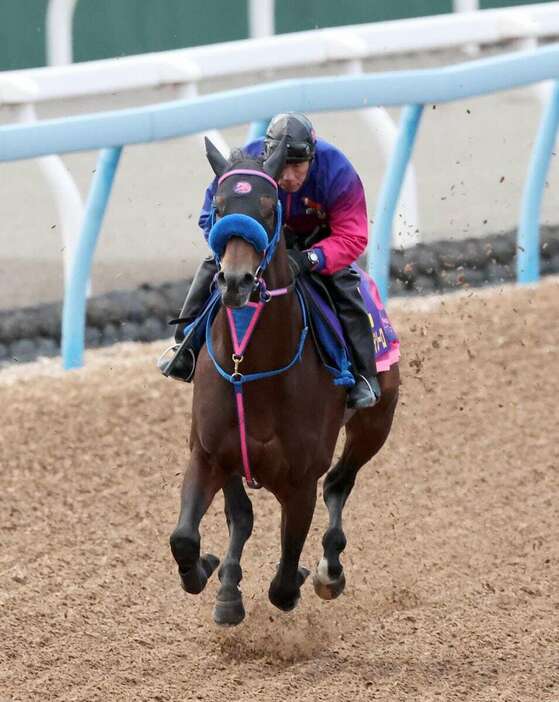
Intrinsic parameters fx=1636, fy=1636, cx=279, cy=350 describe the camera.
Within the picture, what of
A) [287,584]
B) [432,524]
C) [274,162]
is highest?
[274,162]

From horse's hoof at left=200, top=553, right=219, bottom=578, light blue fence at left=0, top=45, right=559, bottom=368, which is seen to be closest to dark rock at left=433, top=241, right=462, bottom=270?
light blue fence at left=0, top=45, right=559, bottom=368

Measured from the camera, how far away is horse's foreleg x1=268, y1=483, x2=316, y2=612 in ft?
16.9

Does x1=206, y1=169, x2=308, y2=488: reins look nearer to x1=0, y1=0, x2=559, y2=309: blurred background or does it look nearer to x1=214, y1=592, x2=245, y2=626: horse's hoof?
x1=214, y1=592, x2=245, y2=626: horse's hoof

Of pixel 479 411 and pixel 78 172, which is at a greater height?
pixel 78 172

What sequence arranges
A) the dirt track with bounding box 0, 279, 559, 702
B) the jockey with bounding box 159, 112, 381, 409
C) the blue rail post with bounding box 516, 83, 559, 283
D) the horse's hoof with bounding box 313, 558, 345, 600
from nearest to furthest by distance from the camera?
the jockey with bounding box 159, 112, 381, 409 < the dirt track with bounding box 0, 279, 559, 702 < the horse's hoof with bounding box 313, 558, 345, 600 < the blue rail post with bounding box 516, 83, 559, 283

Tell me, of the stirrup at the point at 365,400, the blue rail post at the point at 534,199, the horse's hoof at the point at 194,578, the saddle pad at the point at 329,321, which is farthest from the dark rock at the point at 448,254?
the horse's hoof at the point at 194,578

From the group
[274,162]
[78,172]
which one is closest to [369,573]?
[274,162]

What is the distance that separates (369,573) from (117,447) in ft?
4.73

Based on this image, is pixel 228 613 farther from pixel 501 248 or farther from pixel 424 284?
pixel 501 248

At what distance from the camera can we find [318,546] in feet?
21.5

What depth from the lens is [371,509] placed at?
6867 mm

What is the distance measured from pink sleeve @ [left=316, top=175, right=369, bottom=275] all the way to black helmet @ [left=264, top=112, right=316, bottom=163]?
0.97 feet

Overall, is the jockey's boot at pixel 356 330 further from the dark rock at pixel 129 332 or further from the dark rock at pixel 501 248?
the dark rock at pixel 501 248

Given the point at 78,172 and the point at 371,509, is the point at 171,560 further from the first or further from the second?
the point at 78,172
